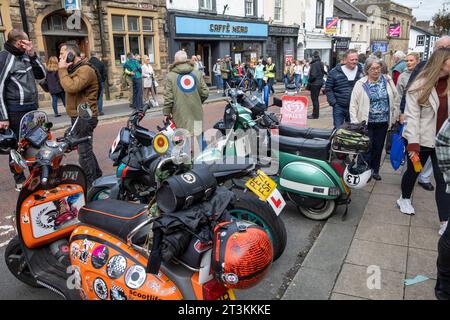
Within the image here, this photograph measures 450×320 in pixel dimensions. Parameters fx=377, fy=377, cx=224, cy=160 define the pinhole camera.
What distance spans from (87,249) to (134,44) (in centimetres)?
1565

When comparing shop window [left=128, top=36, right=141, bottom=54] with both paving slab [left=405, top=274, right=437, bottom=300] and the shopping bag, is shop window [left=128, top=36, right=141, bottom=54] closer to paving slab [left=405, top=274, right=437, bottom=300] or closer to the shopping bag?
the shopping bag

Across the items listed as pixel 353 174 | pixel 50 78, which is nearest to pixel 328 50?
pixel 50 78

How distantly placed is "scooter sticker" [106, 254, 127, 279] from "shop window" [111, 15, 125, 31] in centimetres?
1511

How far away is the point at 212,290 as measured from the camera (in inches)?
76.6

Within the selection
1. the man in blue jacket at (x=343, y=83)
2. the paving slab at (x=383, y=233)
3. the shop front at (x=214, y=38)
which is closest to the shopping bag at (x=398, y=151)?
the man in blue jacket at (x=343, y=83)

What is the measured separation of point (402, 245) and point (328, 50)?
3102 cm

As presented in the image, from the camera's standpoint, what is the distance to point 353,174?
3.94 metres

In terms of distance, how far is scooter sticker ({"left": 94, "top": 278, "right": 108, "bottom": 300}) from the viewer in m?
2.21

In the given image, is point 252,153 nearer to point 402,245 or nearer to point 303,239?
point 303,239

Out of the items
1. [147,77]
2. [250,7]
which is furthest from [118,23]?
[250,7]

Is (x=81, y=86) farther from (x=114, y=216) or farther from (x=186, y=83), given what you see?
(x=114, y=216)

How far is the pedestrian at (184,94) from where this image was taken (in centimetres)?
533

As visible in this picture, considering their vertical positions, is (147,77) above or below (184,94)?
above

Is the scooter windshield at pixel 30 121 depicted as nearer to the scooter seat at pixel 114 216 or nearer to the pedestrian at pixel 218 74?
the scooter seat at pixel 114 216
